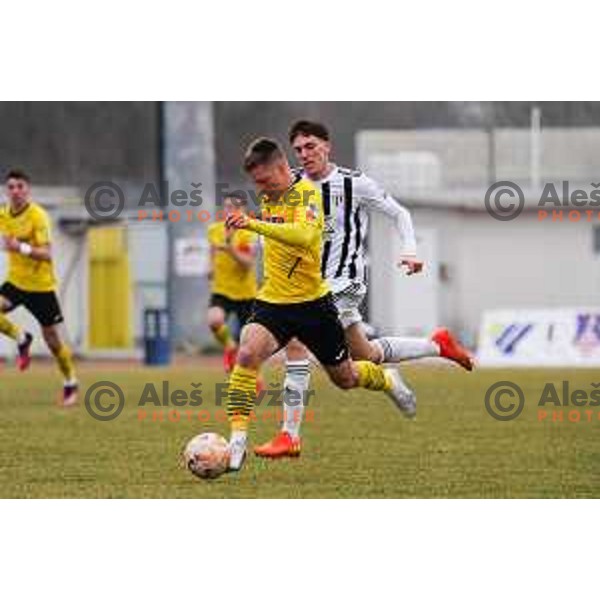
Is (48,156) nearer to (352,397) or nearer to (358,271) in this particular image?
(352,397)

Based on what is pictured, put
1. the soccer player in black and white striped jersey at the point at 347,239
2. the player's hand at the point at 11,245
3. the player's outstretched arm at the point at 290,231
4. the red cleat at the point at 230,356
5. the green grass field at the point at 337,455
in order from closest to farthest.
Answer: the player's outstretched arm at the point at 290,231, the green grass field at the point at 337,455, the soccer player in black and white striped jersey at the point at 347,239, the player's hand at the point at 11,245, the red cleat at the point at 230,356

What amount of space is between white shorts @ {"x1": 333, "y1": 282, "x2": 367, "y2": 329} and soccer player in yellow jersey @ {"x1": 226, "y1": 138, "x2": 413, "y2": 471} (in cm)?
114

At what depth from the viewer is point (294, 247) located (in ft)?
33.7

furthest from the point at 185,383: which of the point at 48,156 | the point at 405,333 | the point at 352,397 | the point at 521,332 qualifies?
the point at 48,156

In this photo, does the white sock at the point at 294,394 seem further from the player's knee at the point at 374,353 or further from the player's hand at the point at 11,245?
the player's hand at the point at 11,245

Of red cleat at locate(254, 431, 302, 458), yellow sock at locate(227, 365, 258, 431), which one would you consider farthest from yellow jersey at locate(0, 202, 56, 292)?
yellow sock at locate(227, 365, 258, 431)

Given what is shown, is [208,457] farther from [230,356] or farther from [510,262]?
[510,262]

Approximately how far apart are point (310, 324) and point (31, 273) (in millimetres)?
6244

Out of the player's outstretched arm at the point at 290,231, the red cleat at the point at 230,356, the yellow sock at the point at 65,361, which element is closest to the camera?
the player's outstretched arm at the point at 290,231

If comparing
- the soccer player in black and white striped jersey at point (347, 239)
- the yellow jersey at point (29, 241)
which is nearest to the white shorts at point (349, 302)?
the soccer player in black and white striped jersey at point (347, 239)

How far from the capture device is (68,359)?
16.2 metres

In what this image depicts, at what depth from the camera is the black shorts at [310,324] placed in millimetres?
10422

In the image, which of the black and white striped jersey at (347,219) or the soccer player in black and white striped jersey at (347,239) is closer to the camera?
the soccer player in black and white striped jersey at (347,239)

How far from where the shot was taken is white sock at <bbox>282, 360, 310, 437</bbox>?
446 inches
